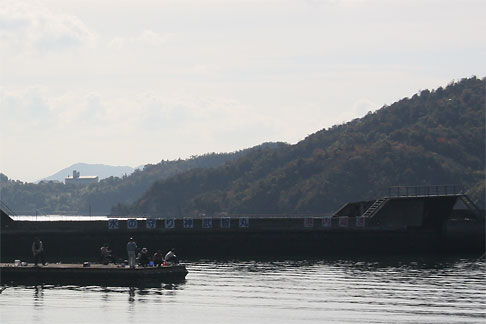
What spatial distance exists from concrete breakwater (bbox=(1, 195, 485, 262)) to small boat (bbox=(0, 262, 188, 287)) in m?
26.6

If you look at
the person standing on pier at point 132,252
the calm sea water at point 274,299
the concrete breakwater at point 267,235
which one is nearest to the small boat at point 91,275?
the person standing on pier at point 132,252

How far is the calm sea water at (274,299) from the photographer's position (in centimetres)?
4847

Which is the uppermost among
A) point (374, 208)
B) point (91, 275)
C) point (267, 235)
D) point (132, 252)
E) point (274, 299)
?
point (374, 208)

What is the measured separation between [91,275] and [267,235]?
35326 mm

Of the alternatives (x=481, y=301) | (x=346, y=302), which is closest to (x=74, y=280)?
(x=346, y=302)

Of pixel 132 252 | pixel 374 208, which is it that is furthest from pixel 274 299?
pixel 374 208

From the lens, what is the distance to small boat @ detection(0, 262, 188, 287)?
62500 mm

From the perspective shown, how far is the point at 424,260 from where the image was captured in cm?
8900

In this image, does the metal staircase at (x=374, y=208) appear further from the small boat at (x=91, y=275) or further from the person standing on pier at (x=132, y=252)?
the person standing on pier at (x=132, y=252)

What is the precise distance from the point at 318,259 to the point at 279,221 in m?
10.2

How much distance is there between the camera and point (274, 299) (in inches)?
2207

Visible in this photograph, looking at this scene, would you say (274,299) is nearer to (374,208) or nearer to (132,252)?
(132,252)

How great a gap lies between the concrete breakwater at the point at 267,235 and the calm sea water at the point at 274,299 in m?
19.8

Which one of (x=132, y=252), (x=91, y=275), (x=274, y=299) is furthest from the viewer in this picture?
(x=91, y=275)
